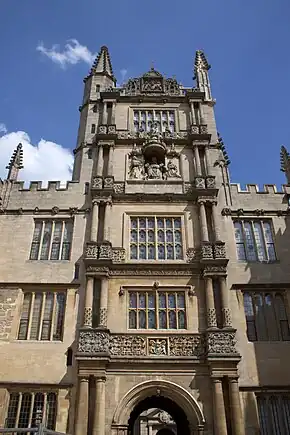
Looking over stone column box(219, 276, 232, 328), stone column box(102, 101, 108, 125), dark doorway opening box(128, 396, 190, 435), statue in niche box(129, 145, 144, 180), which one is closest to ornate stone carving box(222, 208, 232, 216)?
stone column box(219, 276, 232, 328)

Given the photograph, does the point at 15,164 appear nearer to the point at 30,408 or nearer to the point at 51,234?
the point at 51,234

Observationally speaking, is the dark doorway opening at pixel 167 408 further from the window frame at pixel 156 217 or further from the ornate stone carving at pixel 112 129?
the ornate stone carving at pixel 112 129

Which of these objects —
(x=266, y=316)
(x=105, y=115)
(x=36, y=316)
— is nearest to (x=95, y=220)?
(x=36, y=316)

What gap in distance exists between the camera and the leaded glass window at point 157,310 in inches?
705

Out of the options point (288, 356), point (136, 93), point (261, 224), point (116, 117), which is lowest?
point (288, 356)

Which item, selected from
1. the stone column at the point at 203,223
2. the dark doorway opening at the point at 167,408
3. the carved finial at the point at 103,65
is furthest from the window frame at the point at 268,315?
the carved finial at the point at 103,65

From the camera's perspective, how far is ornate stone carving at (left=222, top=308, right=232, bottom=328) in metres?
17.4

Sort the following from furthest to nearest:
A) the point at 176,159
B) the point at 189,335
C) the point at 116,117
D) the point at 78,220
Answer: the point at 116,117
the point at 176,159
the point at 78,220
the point at 189,335

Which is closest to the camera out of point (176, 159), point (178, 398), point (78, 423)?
point (78, 423)

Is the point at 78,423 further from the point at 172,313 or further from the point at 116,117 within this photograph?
the point at 116,117

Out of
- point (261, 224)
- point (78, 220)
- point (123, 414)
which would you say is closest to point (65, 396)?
point (123, 414)

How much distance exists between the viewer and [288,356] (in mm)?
17297

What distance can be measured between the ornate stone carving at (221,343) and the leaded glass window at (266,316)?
51.6 inches

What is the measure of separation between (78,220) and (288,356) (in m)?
11.7
